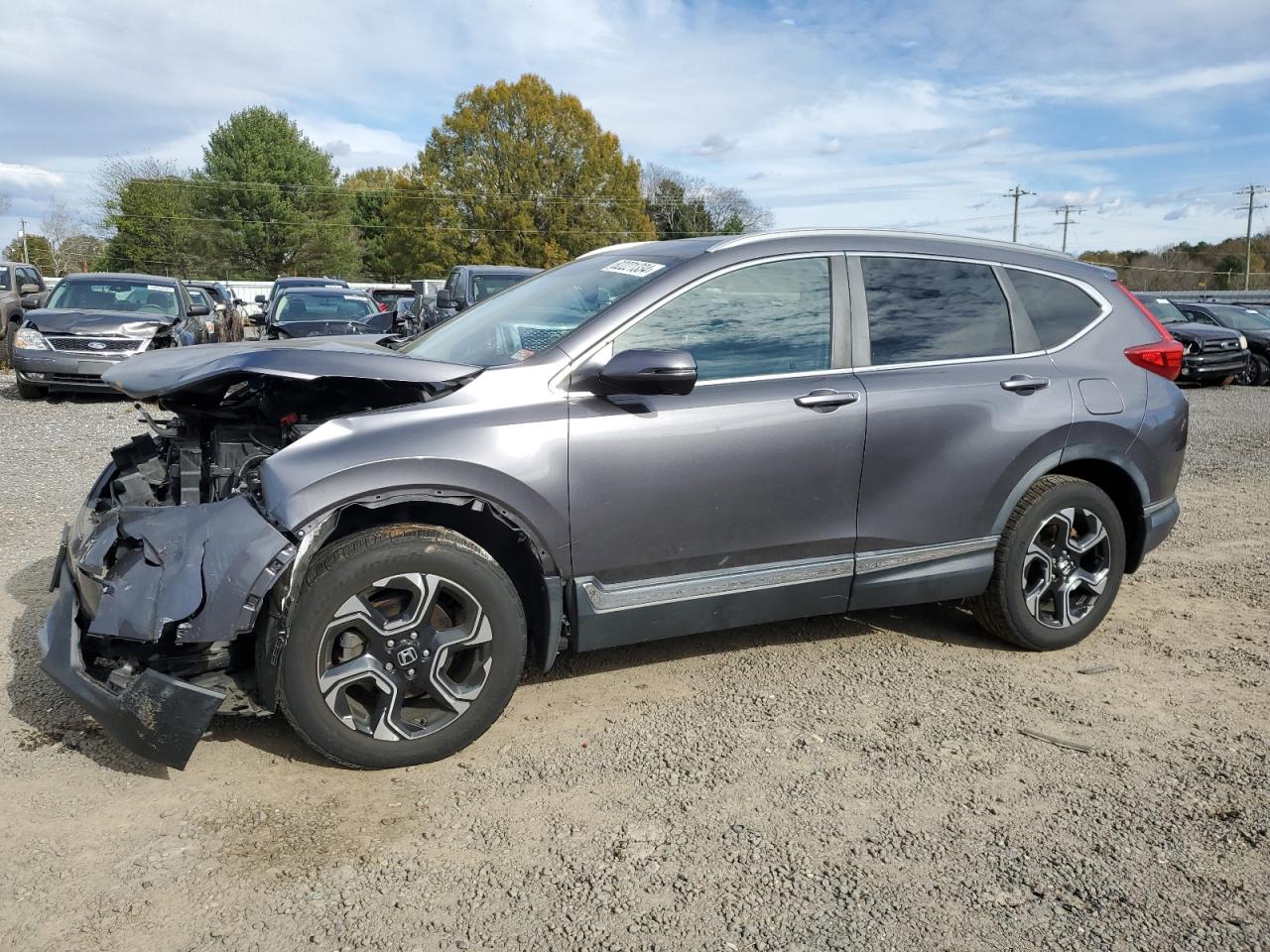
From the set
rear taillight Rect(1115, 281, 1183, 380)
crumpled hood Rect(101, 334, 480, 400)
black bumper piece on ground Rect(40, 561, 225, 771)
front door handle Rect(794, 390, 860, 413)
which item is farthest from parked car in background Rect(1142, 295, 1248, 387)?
black bumper piece on ground Rect(40, 561, 225, 771)

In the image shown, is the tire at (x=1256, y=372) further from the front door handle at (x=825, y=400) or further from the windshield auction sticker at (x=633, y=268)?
the windshield auction sticker at (x=633, y=268)

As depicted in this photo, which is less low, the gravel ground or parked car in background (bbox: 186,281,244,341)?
parked car in background (bbox: 186,281,244,341)

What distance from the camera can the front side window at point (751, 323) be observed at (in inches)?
140

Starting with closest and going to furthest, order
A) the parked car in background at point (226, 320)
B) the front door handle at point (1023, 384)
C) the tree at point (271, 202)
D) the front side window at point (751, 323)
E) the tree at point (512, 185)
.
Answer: the front side window at point (751, 323), the front door handle at point (1023, 384), the parked car in background at point (226, 320), the tree at point (512, 185), the tree at point (271, 202)

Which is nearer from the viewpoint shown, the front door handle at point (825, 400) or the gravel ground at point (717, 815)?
the gravel ground at point (717, 815)

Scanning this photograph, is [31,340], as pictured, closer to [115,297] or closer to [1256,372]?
[115,297]

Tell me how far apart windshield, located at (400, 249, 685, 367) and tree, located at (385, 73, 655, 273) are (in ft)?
168

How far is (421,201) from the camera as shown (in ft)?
181

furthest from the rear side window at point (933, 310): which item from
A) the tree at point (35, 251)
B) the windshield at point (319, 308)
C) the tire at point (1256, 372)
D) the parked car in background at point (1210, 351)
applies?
the tree at point (35, 251)

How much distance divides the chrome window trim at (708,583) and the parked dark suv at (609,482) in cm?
1

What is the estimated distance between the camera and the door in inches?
133

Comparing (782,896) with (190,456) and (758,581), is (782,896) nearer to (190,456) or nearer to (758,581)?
(758,581)

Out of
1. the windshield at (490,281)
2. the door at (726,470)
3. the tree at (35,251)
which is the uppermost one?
the tree at (35,251)

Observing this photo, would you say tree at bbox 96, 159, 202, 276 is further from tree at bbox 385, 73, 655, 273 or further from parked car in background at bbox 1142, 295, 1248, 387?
parked car in background at bbox 1142, 295, 1248, 387
